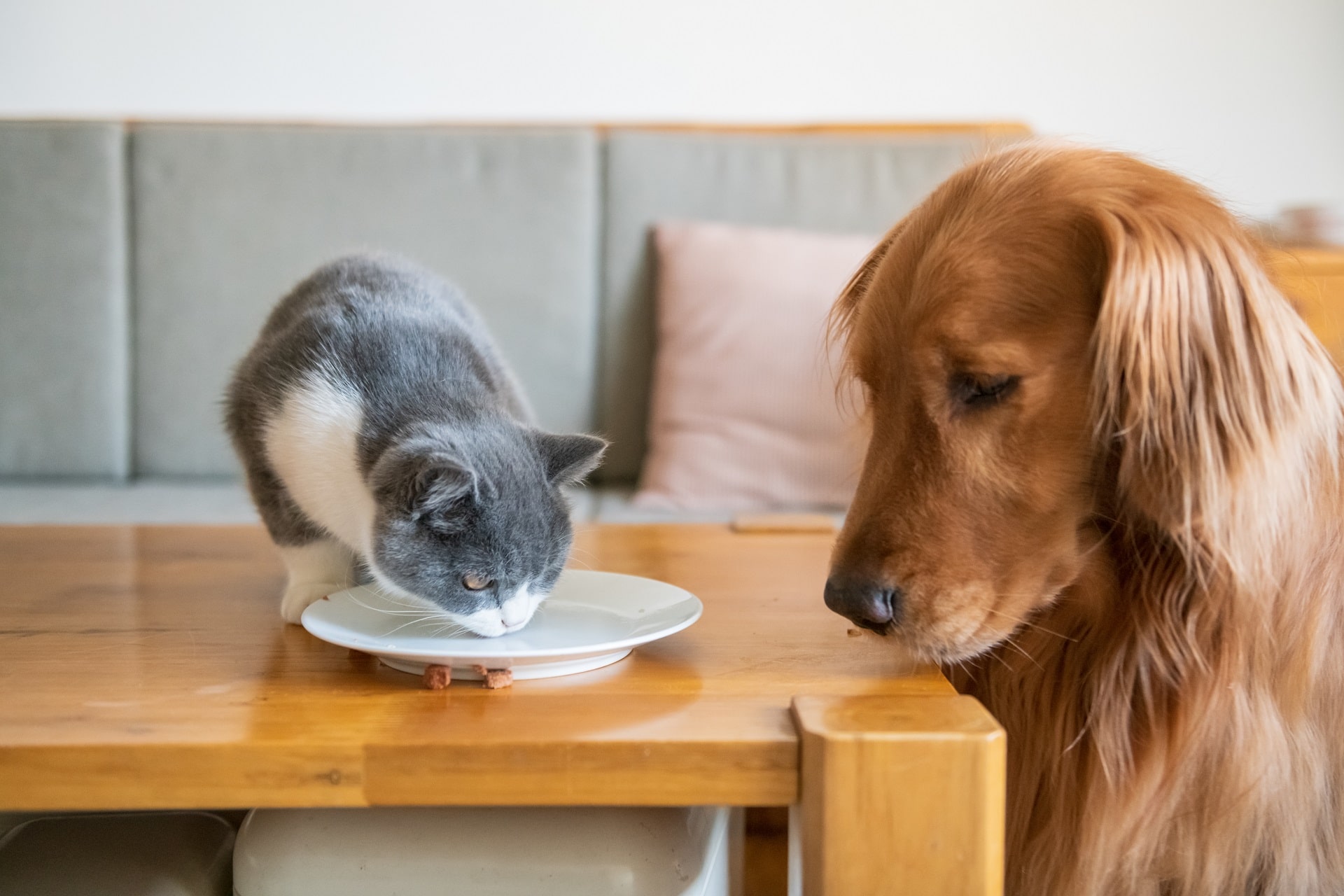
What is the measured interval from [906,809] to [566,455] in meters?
0.59

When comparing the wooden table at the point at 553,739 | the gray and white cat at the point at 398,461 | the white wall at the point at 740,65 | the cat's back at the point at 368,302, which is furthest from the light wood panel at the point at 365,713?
the white wall at the point at 740,65

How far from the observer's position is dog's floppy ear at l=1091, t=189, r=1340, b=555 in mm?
846

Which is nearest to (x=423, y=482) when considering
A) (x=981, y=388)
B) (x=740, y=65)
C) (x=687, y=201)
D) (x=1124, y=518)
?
(x=981, y=388)

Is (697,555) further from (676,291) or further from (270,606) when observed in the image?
(676,291)

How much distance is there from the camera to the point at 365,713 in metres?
0.81

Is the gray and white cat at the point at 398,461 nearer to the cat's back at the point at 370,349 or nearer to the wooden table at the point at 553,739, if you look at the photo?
the cat's back at the point at 370,349

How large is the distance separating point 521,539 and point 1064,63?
2669 mm

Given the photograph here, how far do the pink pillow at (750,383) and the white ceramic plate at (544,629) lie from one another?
1212mm

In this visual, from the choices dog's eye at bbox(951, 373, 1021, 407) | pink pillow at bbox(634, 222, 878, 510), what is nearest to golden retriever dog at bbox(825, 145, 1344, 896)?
dog's eye at bbox(951, 373, 1021, 407)

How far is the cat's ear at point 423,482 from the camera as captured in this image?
100cm

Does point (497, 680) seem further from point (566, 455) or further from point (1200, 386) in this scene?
point (1200, 386)

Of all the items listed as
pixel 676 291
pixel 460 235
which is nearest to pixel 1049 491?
pixel 676 291

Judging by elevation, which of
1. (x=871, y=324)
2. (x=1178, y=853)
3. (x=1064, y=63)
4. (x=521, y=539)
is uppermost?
(x=1064, y=63)

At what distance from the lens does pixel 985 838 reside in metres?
0.73
